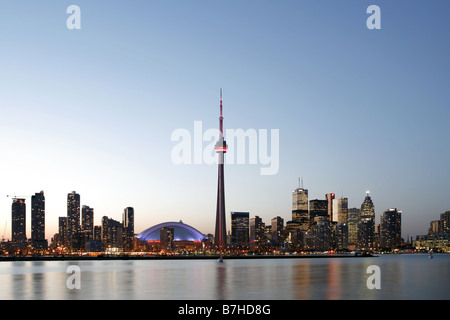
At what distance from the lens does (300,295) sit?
217 feet

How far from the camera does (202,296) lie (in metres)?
67.1
